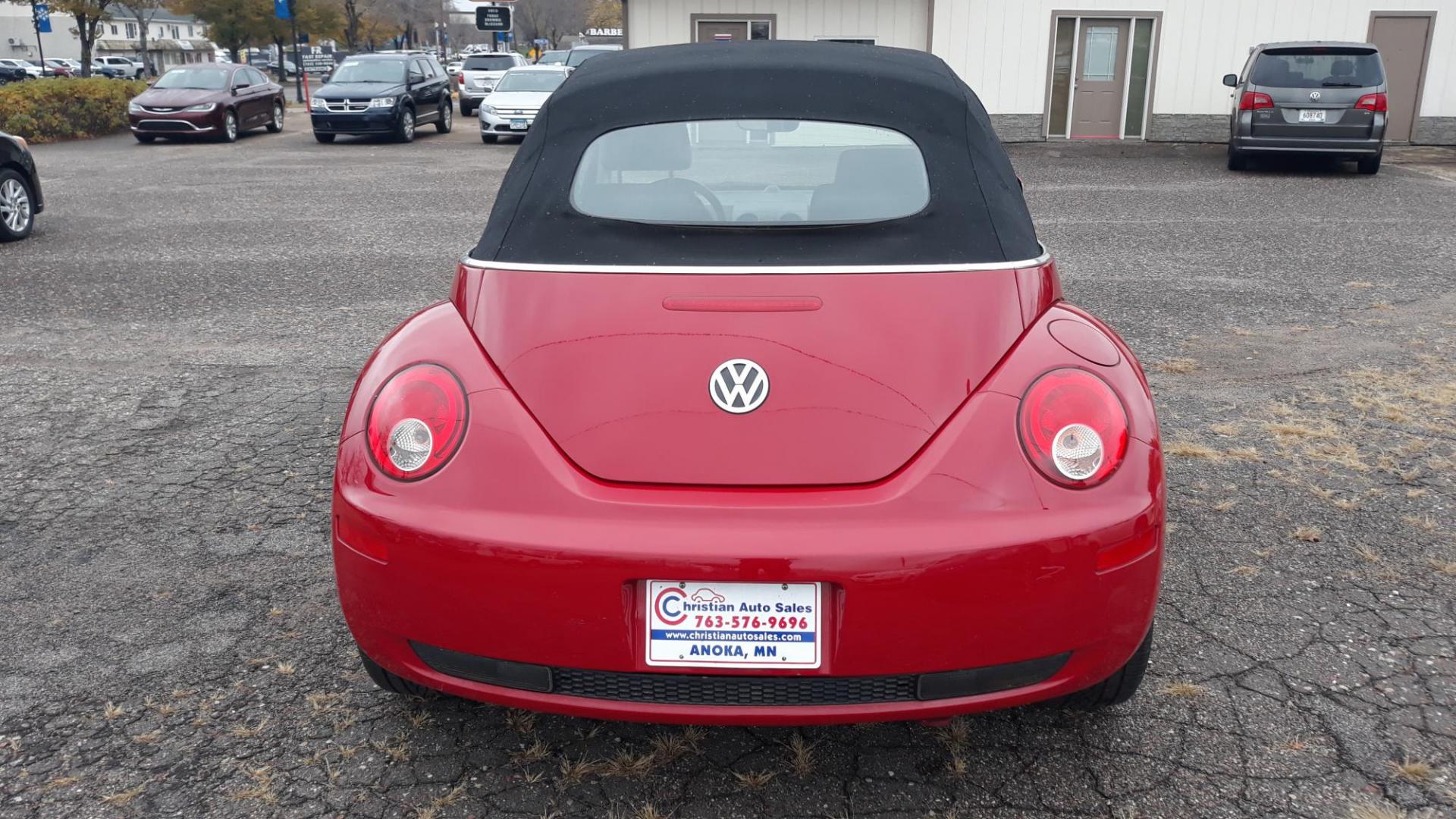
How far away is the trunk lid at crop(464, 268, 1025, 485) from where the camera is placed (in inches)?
90.2

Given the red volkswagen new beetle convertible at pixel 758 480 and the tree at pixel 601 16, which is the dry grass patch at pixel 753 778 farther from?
the tree at pixel 601 16

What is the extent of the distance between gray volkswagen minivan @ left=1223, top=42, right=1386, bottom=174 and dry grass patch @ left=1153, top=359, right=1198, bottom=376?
36.4 feet

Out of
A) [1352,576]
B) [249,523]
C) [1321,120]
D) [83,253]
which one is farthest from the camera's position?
[1321,120]

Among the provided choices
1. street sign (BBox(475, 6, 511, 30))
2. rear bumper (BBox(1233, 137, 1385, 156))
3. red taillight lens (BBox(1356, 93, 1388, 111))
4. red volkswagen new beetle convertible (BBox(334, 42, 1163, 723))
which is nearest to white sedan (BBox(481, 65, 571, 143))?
rear bumper (BBox(1233, 137, 1385, 156))

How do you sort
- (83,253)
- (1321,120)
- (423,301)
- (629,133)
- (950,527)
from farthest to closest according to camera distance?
(1321,120) → (83,253) → (423,301) → (629,133) → (950,527)

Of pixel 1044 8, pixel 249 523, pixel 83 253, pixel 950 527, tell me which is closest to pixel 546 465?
pixel 950 527

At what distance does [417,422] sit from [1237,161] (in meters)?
16.6

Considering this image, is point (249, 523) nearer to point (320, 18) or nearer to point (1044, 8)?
point (1044, 8)

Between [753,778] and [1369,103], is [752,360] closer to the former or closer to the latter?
[753,778]

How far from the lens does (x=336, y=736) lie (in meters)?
2.79

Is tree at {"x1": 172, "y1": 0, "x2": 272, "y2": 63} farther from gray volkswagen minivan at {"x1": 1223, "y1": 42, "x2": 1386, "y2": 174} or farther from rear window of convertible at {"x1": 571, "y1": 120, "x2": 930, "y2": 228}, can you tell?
rear window of convertible at {"x1": 571, "y1": 120, "x2": 930, "y2": 228}

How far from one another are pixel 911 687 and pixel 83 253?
9.94 metres

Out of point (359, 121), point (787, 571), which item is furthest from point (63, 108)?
point (787, 571)

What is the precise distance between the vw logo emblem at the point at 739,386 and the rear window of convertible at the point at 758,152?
46cm
